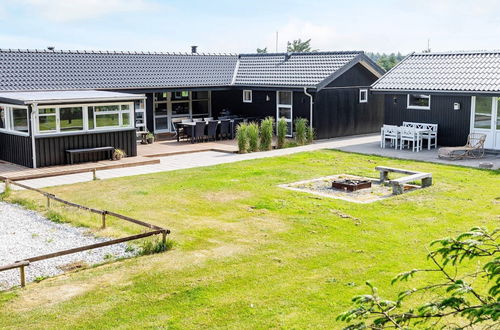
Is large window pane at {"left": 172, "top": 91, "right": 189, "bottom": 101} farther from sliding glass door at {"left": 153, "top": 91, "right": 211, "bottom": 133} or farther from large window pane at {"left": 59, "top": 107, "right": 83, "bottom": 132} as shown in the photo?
large window pane at {"left": 59, "top": 107, "right": 83, "bottom": 132}

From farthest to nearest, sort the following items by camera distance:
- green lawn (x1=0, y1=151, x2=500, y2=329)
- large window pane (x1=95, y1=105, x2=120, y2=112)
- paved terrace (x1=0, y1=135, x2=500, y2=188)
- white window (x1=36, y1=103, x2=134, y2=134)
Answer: large window pane (x1=95, y1=105, x2=120, y2=112)
white window (x1=36, y1=103, x2=134, y2=134)
paved terrace (x1=0, y1=135, x2=500, y2=188)
green lawn (x1=0, y1=151, x2=500, y2=329)

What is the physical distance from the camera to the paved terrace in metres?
15.9

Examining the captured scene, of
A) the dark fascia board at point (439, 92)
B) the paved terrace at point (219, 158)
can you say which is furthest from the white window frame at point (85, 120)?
the dark fascia board at point (439, 92)

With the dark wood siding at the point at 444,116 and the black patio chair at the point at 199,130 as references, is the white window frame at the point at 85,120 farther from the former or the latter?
the dark wood siding at the point at 444,116

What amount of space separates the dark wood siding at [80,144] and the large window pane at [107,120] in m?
0.31

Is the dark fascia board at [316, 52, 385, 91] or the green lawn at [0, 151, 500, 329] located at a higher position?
the dark fascia board at [316, 52, 385, 91]

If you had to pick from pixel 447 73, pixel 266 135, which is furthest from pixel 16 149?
pixel 447 73

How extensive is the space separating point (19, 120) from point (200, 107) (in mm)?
9989

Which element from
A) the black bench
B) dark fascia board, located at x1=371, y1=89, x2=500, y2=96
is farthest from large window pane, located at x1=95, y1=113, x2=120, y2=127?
dark fascia board, located at x1=371, y1=89, x2=500, y2=96

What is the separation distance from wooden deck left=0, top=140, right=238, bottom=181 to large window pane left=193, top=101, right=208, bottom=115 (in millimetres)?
3200

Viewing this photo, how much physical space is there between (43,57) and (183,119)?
20.7ft

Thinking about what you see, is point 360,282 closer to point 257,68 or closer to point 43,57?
point 43,57

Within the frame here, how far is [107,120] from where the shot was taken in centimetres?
1858

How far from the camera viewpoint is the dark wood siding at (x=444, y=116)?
20.1 metres
